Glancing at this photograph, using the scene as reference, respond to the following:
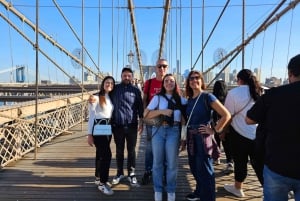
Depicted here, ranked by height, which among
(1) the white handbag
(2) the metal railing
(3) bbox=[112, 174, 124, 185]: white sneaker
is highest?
(1) the white handbag

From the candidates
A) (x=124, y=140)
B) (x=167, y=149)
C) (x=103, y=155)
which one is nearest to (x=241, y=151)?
(x=167, y=149)

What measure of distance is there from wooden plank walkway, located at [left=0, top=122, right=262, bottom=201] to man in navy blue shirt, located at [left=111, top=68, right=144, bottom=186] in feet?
0.81

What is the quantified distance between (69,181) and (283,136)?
2.54 m

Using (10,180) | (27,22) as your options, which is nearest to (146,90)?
(10,180)

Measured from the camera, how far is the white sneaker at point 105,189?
3426mm

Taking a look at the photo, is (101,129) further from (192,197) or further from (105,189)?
(192,197)

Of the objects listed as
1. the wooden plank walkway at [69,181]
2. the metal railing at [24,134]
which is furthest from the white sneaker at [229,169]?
the metal railing at [24,134]

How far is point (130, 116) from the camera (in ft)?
12.1

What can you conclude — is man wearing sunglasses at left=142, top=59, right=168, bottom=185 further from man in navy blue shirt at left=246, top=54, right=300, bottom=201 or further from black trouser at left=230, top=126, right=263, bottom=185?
man in navy blue shirt at left=246, top=54, right=300, bottom=201

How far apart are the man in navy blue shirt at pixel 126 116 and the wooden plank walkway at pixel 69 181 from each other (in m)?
0.25

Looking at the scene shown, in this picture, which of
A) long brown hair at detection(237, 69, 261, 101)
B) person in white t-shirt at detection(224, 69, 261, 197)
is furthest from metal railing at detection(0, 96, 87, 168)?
long brown hair at detection(237, 69, 261, 101)

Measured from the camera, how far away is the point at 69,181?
3.86 m

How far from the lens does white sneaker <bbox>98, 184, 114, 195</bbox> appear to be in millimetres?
3426

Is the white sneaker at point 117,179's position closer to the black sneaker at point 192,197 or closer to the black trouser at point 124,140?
the black trouser at point 124,140
